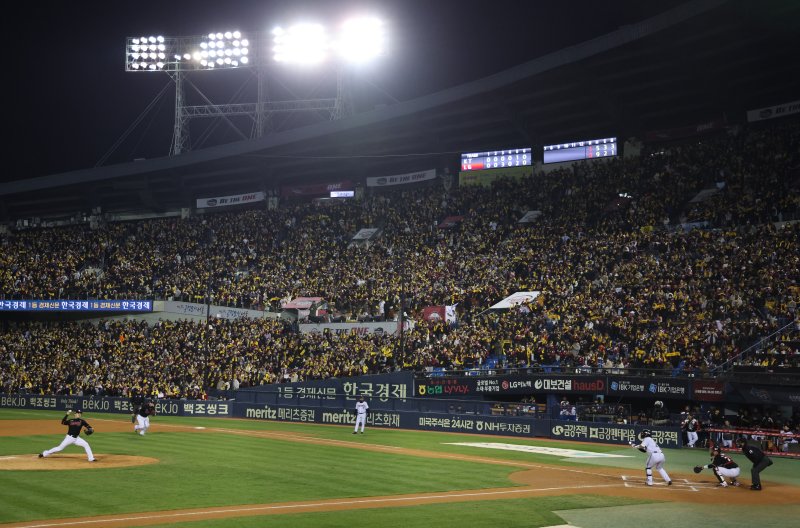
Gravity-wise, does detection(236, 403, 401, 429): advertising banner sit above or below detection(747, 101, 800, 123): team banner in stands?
below

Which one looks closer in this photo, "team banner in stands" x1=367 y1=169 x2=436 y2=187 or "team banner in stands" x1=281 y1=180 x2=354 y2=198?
"team banner in stands" x1=367 y1=169 x2=436 y2=187

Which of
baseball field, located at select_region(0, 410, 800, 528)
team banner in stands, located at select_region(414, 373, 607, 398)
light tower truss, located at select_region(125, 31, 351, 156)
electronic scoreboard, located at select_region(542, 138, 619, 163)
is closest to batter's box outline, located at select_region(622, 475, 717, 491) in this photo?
baseball field, located at select_region(0, 410, 800, 528)

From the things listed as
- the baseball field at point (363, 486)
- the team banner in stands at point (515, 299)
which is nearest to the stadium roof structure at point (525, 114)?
the team banner in stands at point (515, 299)

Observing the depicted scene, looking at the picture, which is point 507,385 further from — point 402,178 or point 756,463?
point 402,178

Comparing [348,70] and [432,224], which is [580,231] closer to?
[432,224]

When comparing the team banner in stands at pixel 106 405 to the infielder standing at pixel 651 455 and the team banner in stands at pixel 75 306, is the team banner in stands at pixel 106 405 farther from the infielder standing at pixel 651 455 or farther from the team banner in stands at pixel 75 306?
the infielder standing at pixel 651 455

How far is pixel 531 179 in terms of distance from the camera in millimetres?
54375

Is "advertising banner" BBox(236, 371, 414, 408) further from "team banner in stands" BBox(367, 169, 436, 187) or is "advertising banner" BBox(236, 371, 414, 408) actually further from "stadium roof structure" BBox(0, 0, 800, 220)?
"team banner in stands" BBox(367, 169, 436, 187)

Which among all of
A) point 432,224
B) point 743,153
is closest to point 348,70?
point 432,224

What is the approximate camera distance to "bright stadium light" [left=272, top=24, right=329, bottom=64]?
57.7m

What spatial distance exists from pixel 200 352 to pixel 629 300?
2604 cm

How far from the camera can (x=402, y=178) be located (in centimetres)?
6312

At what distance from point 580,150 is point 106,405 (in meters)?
34.5

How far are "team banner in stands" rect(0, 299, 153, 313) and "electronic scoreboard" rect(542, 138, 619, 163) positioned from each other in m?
29.6
